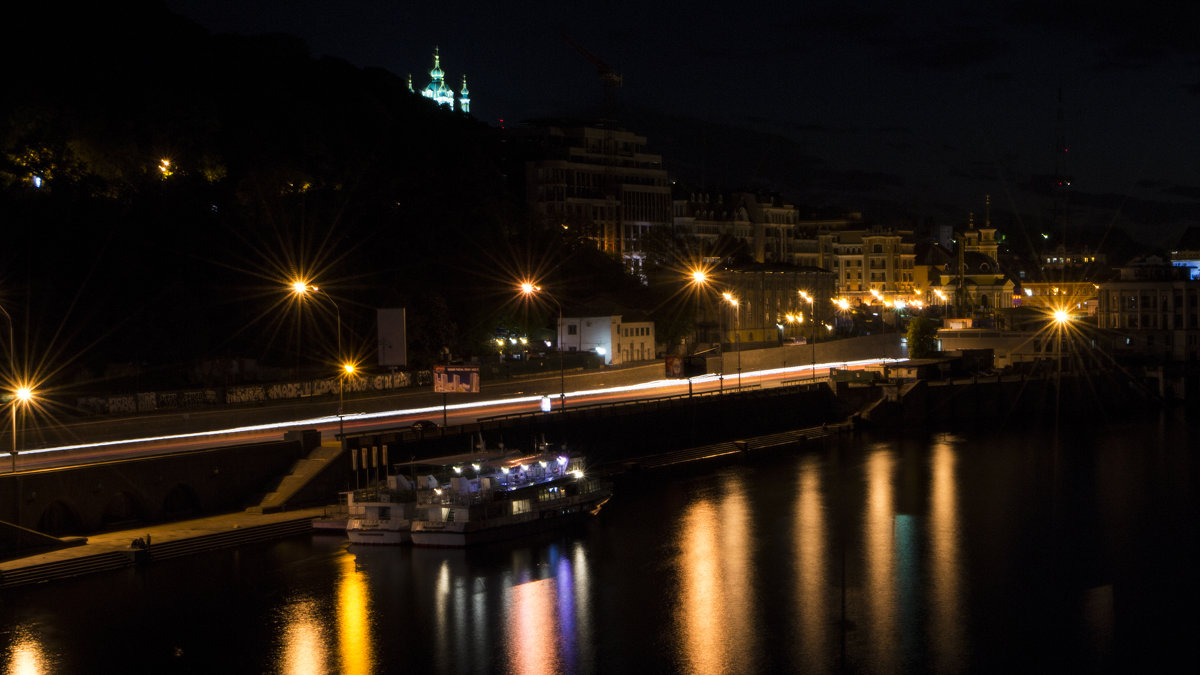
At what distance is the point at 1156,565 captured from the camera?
125ft

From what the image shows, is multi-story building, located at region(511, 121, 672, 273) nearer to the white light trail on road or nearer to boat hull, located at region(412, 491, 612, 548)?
the white light trail on road

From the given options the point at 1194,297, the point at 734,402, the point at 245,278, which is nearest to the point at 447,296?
the point at 245,278

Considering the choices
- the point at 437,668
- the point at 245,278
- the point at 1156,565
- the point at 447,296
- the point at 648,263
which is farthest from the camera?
the point at 648,263

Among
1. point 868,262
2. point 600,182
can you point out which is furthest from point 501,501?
point 868,262

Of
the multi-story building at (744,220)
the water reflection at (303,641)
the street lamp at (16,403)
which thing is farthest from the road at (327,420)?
the multi-story building at (744,220)

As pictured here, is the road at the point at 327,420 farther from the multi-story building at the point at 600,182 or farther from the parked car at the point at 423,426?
the multi-story building at the point at 600,182

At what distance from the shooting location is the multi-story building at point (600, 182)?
4082 inches

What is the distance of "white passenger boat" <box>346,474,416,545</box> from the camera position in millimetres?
39000

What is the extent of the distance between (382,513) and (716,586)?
1080cm

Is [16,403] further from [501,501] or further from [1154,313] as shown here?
[1154,313]

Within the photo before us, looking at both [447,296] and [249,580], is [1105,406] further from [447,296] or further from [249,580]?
[249,580]

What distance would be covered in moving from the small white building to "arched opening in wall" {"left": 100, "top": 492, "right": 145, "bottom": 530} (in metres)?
37.9

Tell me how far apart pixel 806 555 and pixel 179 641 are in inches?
721

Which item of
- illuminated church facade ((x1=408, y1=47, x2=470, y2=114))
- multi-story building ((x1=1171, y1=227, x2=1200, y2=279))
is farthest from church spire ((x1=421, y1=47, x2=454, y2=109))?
multi-story building ((x1=1171, y1=227, x2=1200, y2=279))
